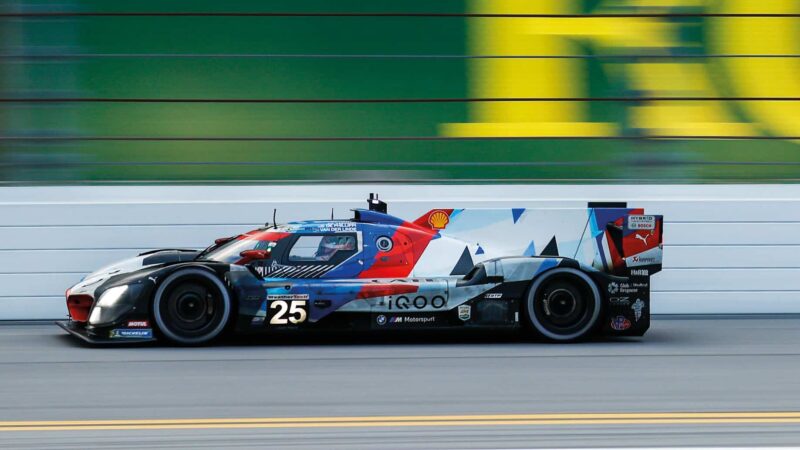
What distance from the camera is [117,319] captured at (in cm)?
888

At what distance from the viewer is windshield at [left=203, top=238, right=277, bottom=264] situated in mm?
9195

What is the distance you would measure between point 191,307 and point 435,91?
4.38 metres

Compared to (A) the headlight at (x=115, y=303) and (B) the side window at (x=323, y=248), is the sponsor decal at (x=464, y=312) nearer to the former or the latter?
(B) the side window at (x=323, y=248)

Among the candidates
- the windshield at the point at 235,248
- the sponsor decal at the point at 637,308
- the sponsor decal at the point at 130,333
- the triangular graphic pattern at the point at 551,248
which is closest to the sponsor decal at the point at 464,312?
the triangular graphic pattern at the point at 551,248

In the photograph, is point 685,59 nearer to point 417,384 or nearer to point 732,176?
point 732,176

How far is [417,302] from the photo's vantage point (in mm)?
9078

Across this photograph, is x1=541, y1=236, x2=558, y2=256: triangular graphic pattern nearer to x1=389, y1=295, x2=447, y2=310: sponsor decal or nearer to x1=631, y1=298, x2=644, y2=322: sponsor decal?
x1=631, y1=298, x2=644, y2=322: sponsor decal

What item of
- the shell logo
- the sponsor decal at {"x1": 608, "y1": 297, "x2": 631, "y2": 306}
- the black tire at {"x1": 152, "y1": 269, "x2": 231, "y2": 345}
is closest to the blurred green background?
the shell logo

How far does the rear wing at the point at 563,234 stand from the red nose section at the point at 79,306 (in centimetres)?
281

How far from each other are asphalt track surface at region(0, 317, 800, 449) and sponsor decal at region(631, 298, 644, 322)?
26cm

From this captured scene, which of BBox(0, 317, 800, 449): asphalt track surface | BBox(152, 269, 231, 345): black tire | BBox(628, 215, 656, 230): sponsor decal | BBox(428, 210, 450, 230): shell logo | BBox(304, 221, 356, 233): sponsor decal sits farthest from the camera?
BBox(428, 210, 450, 230): shell logo

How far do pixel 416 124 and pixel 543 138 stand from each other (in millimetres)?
1418

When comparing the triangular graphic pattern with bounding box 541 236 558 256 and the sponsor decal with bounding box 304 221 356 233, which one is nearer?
the sponsor decal with bounding box 304 221 356 233

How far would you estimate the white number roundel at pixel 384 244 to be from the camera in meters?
9.25
